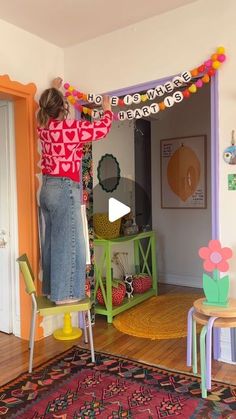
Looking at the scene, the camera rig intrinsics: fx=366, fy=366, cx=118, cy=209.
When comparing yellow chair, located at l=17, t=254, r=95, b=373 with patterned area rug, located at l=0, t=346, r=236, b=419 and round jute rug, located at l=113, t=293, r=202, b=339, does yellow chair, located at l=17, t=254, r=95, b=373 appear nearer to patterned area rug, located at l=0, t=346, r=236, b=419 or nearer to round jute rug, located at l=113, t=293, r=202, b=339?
patterned area rug, located at l=0, t=346, r=236, b=419

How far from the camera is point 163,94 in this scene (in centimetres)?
257

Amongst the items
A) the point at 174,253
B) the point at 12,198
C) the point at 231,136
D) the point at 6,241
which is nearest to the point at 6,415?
the point at 6,241

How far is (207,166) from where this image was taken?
4.32m

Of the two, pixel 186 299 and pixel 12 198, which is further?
pixel 186 299

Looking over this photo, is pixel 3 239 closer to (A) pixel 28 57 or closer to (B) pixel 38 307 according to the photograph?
(B) pixel 38 307

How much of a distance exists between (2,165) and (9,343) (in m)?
1.43

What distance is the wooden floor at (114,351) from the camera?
2.35m

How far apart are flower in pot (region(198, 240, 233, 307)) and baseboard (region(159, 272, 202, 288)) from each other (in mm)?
2273

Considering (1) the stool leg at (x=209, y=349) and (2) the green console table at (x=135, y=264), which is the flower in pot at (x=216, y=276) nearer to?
(1) the stool leg at (x=209, y=349)

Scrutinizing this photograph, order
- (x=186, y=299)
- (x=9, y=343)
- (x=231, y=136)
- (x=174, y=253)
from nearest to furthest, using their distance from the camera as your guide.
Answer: (x=231, y=136), (x=9, y=343), (x=186, y=299), (x=174, y=253)

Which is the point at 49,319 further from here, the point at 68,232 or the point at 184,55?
the point at 184,55

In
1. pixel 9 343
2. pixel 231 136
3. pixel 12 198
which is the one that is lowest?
pixel 9 343
